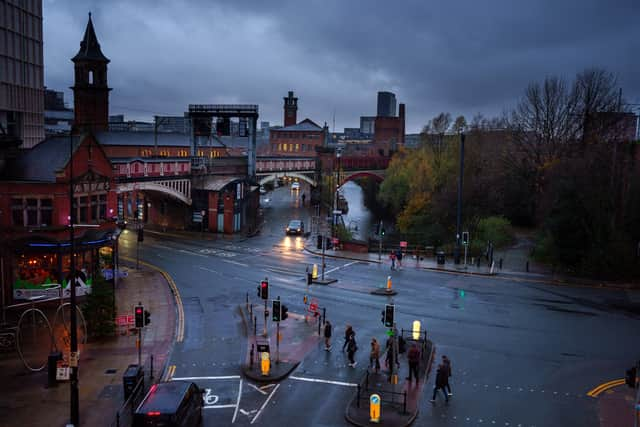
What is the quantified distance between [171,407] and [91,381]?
22.2 ft

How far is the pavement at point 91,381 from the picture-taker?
17.5 meters

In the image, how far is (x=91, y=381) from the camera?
66.9ft

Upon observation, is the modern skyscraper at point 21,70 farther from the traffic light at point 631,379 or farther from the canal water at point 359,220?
the traffic light at point 631,379

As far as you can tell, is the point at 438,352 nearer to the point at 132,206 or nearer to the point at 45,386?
the point at 45,386

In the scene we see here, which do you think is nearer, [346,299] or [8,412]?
[8,412]

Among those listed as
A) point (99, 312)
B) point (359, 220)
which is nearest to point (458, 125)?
point (359, 220)

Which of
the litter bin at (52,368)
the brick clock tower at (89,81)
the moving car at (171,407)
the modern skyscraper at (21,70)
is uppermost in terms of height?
the brick clock tower at (89,81)

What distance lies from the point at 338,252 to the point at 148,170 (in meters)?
21.2

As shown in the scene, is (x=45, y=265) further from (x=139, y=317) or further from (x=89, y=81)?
(x=89, y=81)

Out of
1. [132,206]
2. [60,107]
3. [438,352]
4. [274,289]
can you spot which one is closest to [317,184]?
[132,206]

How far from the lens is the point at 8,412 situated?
58.0 ft

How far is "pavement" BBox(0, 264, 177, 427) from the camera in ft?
57.3

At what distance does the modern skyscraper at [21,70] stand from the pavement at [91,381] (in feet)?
70.4

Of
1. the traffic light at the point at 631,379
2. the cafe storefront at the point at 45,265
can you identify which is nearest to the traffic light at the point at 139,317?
the cafe storefront at the point at 45,265
